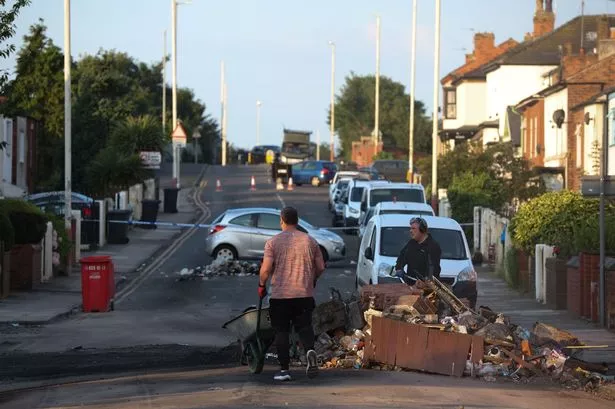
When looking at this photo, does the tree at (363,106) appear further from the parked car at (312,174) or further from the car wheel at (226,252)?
the car wheel at (226,252)

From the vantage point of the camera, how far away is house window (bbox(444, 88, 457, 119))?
7619cm

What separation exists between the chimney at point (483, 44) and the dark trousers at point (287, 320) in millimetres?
69124

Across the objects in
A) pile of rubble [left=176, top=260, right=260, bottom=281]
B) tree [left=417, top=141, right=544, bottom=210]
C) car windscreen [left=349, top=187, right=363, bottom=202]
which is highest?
tree [left=417, top=141, right=544, bottom=210]

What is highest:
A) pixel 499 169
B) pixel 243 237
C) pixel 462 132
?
pixel 462 132

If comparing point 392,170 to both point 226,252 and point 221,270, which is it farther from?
point 221,270

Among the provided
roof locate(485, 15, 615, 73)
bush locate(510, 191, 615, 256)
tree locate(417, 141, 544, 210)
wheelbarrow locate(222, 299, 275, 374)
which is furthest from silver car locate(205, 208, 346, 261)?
roof locate(485, 15, 615, 73)

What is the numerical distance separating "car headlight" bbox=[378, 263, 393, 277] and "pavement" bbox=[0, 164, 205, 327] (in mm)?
5736

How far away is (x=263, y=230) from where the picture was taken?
32.1 meters

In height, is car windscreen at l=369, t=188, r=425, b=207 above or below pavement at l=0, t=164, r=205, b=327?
above

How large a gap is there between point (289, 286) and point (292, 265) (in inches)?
8.9

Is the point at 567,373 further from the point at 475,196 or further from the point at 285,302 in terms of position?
the point at 475,196

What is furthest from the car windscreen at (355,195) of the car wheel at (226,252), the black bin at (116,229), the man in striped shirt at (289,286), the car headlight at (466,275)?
the man in striped shirt at (289,286)

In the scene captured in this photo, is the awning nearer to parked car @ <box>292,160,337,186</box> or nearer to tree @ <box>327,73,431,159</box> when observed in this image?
parked car @ <box>292,160,337,186</box>

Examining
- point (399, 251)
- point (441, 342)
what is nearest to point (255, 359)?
point (441, 342)
